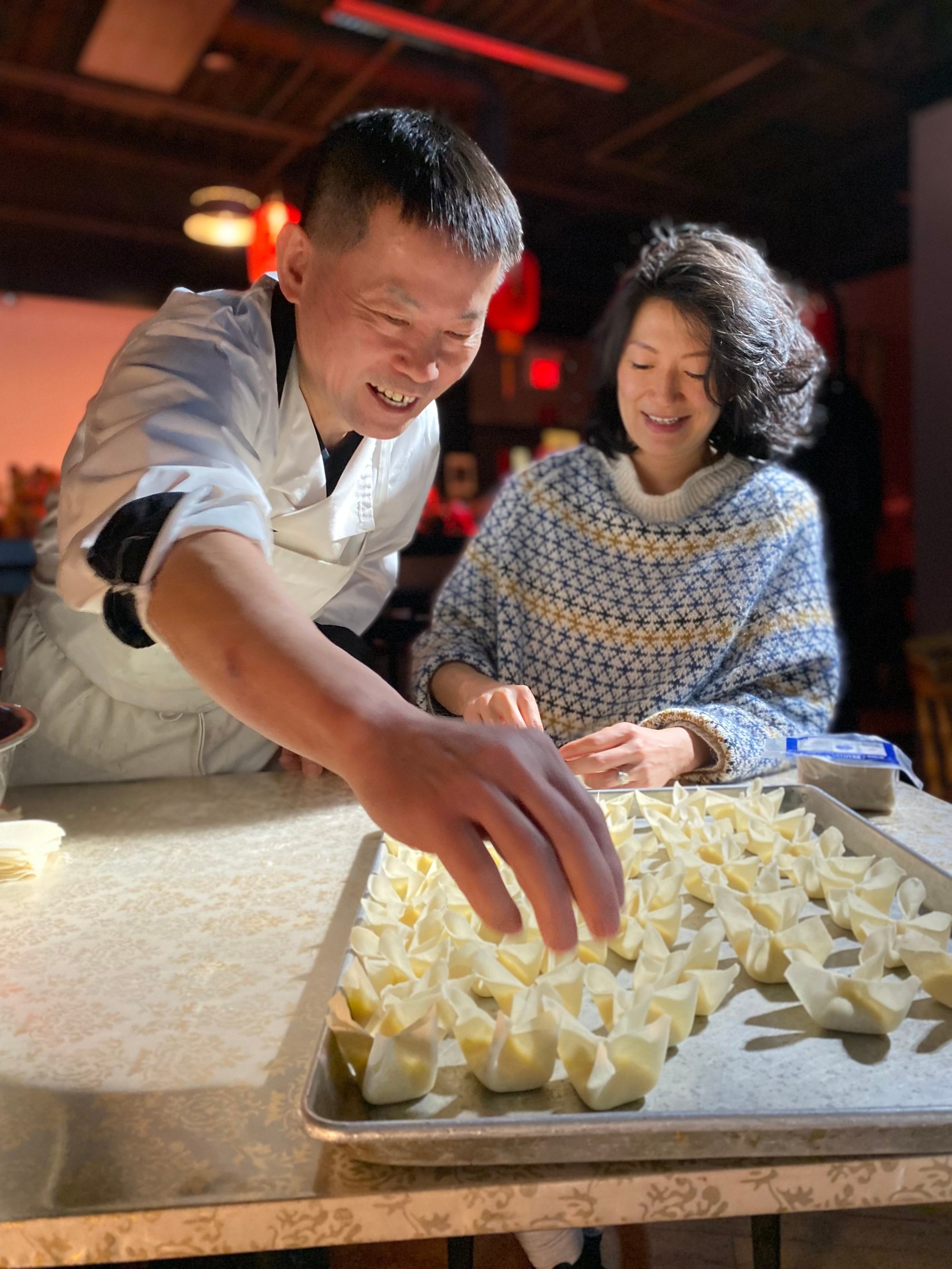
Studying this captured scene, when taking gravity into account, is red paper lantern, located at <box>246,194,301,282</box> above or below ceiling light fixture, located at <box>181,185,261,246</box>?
below

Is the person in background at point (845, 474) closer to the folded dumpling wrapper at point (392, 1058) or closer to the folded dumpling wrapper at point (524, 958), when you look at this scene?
the folded dumpling wrapper at point (524, 958)

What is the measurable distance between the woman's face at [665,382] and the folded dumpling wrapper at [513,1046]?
1.15 metres

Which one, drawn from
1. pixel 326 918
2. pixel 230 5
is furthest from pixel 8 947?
pixel 230 5

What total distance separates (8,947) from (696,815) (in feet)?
2.30

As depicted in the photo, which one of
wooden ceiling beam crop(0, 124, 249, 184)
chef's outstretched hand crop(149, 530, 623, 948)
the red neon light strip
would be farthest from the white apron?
wooden ceiling beam crop(0, 124, 249, 184)

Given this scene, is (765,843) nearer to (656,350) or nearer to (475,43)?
(656,350)

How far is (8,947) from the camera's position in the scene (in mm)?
888

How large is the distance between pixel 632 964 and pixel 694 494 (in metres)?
1.05

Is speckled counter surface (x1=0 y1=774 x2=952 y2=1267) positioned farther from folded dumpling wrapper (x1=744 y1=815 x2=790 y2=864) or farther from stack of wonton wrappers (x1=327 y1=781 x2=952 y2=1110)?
folded dumpling wrapper (x1=744 y1=815 x2=790 y2=864)

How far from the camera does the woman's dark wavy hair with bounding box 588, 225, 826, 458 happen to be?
5.05 feet

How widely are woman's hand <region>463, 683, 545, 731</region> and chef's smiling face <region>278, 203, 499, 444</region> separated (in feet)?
1.20

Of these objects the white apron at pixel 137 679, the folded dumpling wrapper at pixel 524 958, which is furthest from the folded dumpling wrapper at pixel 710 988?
the white apron at pixel 137 679

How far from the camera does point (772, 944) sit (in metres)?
0.79

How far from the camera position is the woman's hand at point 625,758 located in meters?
1.27
